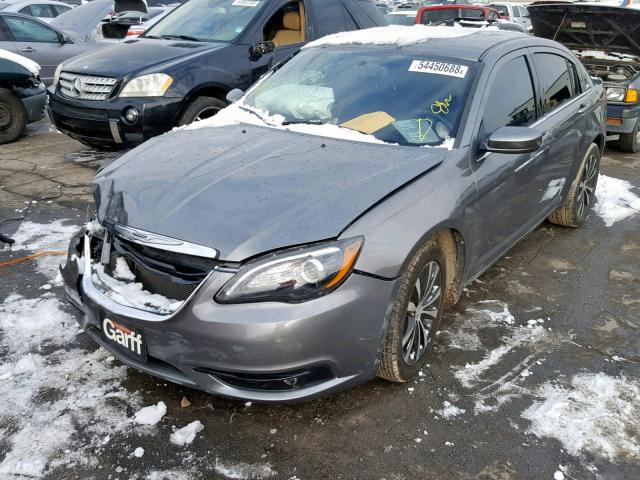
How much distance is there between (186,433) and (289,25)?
5208 mm

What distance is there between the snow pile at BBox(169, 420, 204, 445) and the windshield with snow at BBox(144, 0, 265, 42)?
15.2 ft

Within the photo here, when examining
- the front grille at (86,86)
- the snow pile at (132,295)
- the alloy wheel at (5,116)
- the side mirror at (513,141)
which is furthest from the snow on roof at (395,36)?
the alloy wheel at (5,116)

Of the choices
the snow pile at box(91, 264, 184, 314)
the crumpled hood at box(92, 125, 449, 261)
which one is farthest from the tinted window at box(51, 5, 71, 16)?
the snow pile at box(91, 264, 184, 314)

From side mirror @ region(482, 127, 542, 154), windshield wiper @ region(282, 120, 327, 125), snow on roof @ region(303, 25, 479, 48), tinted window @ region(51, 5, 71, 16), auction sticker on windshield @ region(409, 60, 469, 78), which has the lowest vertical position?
tinted window @ region(51, 5, 71, 16)

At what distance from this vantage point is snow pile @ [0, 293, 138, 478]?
241cm

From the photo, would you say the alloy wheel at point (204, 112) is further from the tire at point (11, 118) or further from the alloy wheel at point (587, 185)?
the alloy wheel at point (587, 185)

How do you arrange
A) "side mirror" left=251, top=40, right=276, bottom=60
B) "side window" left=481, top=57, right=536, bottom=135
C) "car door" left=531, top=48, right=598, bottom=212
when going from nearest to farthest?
"side window" left=481, top=57, right=536, bottom=135
"car door" left=531, top=48, right=598, bottom=212
"side mirror" left=251, top=40, right=276, bottom=60

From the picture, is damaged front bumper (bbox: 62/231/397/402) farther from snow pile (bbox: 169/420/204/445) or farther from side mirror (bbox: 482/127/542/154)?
side mirror (bbox: 482/127/542/154)

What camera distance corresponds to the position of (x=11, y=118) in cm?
753

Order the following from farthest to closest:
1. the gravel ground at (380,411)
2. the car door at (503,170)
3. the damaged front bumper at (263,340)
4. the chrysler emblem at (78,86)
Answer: the chrysler emblem at (78,86) → the car door at (503,170) → the gravel ground at (380,411) → the damaged front bumper at (263,340)

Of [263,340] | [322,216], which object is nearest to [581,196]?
[322,216]

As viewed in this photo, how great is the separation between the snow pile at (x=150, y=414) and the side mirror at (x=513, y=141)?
6.98ft

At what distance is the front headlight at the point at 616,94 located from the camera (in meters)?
7.49

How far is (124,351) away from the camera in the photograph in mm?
2543
